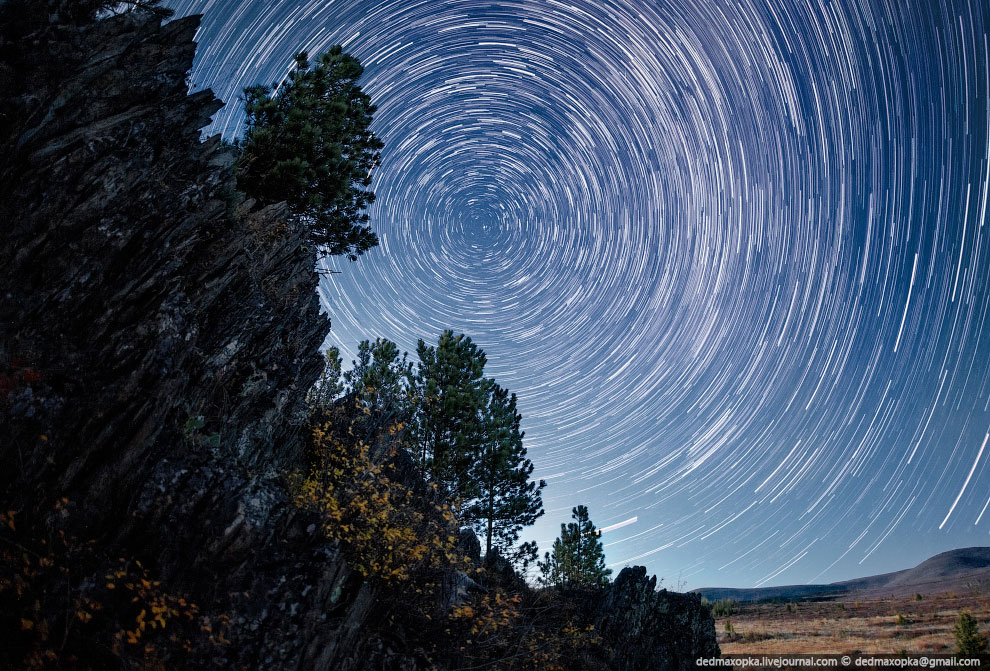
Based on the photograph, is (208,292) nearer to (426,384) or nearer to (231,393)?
(231,393)

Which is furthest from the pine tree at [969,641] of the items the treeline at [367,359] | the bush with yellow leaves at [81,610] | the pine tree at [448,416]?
the bush with yellow leaves at [81,610]

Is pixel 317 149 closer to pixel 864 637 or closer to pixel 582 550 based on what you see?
pixel 582 550

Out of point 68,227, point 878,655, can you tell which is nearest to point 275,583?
point 68,227

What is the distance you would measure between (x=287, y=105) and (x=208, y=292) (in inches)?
359

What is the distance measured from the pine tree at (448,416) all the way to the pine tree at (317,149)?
1032 centimetres

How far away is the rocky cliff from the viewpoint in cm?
671

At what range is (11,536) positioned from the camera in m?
6.41

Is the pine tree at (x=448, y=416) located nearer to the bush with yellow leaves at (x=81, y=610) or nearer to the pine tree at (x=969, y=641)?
the bush with yellow leaves at (x=81, y=610)

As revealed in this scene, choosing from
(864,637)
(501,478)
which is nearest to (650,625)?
(501,478)

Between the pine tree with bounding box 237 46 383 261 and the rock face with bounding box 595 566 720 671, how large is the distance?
2116cm

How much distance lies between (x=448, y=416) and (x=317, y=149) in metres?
15.7

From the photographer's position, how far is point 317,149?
52.7ft

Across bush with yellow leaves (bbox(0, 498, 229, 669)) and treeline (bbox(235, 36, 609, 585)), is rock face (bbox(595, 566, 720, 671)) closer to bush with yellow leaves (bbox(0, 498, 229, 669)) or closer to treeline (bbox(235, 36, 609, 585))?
treeline (bbox(235, 36, 609, 585))

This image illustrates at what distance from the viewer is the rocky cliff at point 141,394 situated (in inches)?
264
